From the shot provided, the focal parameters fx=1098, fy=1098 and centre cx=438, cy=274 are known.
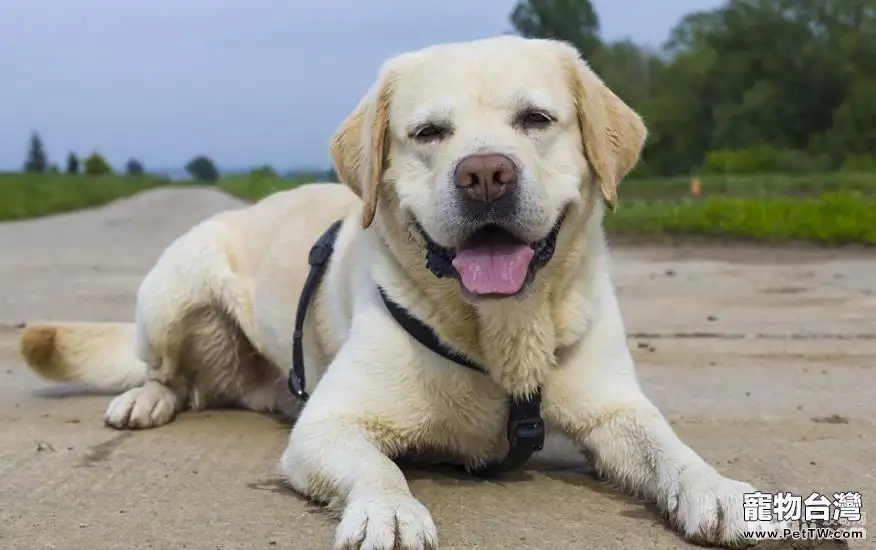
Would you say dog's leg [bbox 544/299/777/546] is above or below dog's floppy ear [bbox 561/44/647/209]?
below

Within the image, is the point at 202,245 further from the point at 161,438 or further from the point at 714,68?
the point at 714,68

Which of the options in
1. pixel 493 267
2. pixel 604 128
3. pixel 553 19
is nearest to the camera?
pixel 493 267

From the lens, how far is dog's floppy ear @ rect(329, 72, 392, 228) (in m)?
3.42

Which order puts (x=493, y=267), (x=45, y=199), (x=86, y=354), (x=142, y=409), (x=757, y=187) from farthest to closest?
(x=45, y=199), (x=757, y=187), (x=86, y=354), (x=142, y=409), (x=493, y=267)

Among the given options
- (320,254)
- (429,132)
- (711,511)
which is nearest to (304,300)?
(320,254)

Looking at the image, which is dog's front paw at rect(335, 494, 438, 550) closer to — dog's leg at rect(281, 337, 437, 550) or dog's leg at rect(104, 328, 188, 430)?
dog's leg at rect(281, 337, 437, 550)

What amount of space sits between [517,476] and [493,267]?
2.46 feet

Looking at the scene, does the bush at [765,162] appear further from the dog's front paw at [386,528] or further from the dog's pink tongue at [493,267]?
the dog's front paw at [386,528]

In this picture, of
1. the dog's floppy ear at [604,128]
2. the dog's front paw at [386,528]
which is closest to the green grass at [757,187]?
the dog's floppy ear at [604,128]

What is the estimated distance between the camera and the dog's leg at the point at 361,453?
8.52ft

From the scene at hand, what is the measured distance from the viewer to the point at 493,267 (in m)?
3.12

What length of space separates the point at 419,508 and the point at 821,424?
2.12 meters

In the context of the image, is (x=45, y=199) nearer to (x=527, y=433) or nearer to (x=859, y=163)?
(x=859, y=163)

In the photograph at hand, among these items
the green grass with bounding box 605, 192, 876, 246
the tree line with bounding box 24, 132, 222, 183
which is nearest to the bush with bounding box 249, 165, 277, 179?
the tree line with bounding box 24, 132, 222, 183
